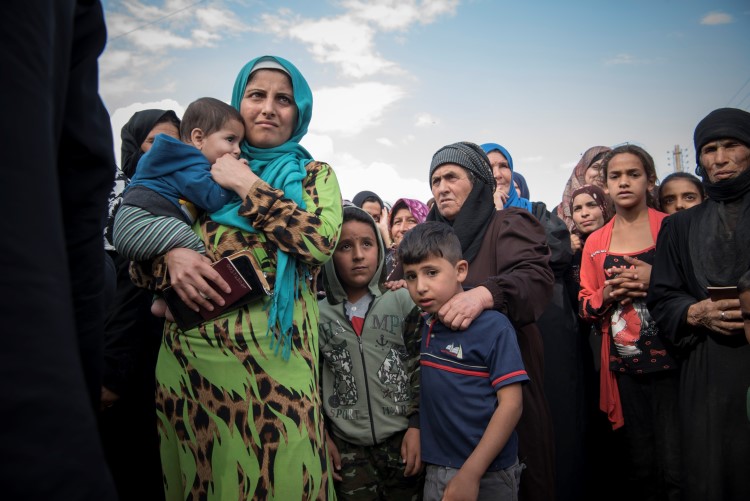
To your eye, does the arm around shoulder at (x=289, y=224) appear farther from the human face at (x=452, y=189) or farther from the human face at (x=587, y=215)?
the human face at (x=587, y=215)

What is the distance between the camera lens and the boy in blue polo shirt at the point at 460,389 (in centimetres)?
198

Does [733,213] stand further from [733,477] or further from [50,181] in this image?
[50,181]

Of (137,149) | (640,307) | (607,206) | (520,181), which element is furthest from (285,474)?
(520,181)

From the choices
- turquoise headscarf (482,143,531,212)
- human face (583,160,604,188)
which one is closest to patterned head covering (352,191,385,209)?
turquoise headscarf (482,143,531,212)

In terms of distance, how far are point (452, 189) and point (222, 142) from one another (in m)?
1.33

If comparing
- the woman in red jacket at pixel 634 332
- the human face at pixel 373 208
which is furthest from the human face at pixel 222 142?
the human face at pixel 373 208

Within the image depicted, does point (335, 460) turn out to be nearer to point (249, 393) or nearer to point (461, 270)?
point (249, 393)

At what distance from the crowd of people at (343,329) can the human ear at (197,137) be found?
0.03 feet

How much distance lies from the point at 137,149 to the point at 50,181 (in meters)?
2.72

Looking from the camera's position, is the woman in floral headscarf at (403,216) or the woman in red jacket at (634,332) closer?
the woman in red jacket at (634,332)

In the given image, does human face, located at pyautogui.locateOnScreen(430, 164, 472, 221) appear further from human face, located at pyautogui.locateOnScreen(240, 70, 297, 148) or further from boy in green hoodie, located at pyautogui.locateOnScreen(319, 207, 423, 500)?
human face, located at pyautogui.locateOnScreen(240, 70, 297, 148)

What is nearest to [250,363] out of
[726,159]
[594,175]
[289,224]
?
[289,224]

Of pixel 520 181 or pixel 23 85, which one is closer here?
pixel 23 85

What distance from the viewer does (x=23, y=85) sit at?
1.82 feet
